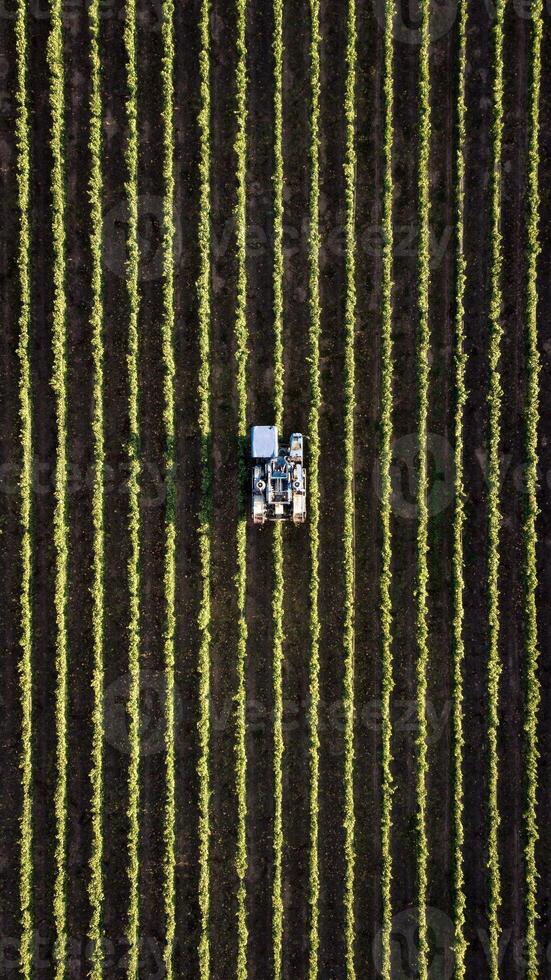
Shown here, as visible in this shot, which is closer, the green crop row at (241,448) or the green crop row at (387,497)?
the green crop row at (241,448)

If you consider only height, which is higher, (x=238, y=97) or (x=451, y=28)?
(x=451, y=28)

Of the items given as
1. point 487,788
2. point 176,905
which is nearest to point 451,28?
point 487,788

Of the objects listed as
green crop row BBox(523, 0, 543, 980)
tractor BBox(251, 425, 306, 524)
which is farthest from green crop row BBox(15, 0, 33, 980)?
green crop row BBox(523, 0, 543, 980)

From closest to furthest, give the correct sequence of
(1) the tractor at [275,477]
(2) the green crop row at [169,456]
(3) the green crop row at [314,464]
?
(1) the tractor at [275,477], (2) the green crop row at [169,456], (3) the green crop row at [314,464]

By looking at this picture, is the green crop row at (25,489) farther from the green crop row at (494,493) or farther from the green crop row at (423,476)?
the green crop row at (494,493)

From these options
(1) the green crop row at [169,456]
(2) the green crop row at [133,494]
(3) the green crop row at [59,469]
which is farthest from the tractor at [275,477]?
(3) the green crop row at [59,469]

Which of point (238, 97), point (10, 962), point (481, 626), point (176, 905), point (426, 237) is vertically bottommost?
point (10, 962)

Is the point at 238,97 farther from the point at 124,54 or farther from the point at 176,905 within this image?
the point at 176,905
